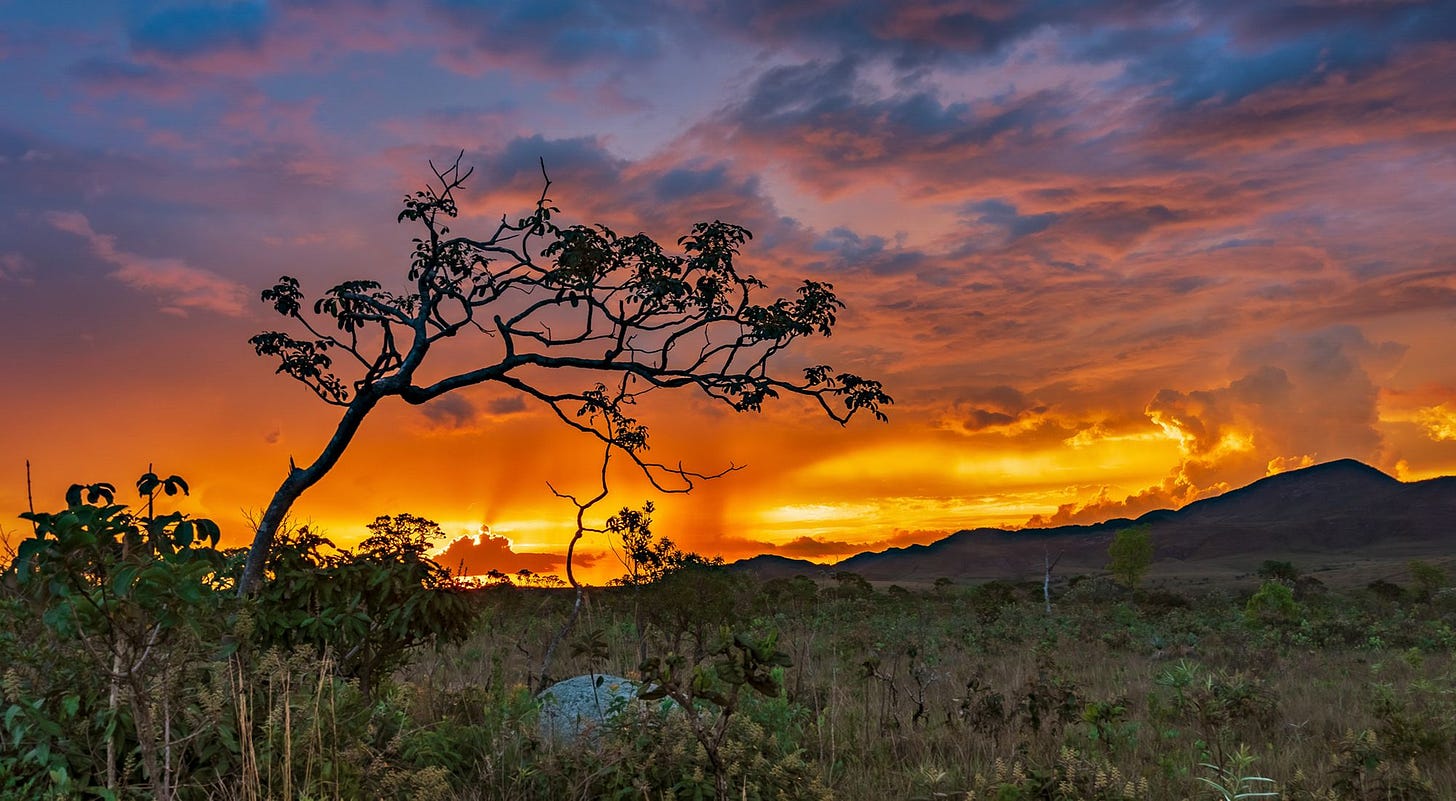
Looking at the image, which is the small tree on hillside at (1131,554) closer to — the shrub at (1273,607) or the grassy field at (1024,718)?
the shrub at (1273,607)

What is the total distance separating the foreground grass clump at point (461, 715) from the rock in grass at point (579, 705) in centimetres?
21

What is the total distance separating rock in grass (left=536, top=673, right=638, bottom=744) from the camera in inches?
261

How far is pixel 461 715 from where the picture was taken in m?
7.54

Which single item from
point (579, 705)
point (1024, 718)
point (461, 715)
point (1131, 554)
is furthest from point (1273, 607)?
point (1131, 554)

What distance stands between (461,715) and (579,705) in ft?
3.06

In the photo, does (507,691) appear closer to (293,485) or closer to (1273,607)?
(293,485)

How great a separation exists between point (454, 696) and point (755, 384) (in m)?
4.67

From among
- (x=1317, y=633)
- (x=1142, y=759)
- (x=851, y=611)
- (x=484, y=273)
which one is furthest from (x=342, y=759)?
(x=851, y=611)

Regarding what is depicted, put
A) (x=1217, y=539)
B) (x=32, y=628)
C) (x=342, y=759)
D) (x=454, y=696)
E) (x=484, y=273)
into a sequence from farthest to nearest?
1. (x=1217, y=539)
2. (x=484, y=273)
3. (x=454, y=696)
4. (x=32, y=628)
5. (x=342, y=759)

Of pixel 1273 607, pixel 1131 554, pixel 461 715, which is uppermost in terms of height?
pixel 1131 554

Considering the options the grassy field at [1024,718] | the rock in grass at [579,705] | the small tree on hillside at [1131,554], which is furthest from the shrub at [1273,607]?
the small tree on hillside at [1131,554]

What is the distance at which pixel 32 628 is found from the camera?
24.3 ft

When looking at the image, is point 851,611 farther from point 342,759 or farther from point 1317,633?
point 342,759

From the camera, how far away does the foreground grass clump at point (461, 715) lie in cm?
444
